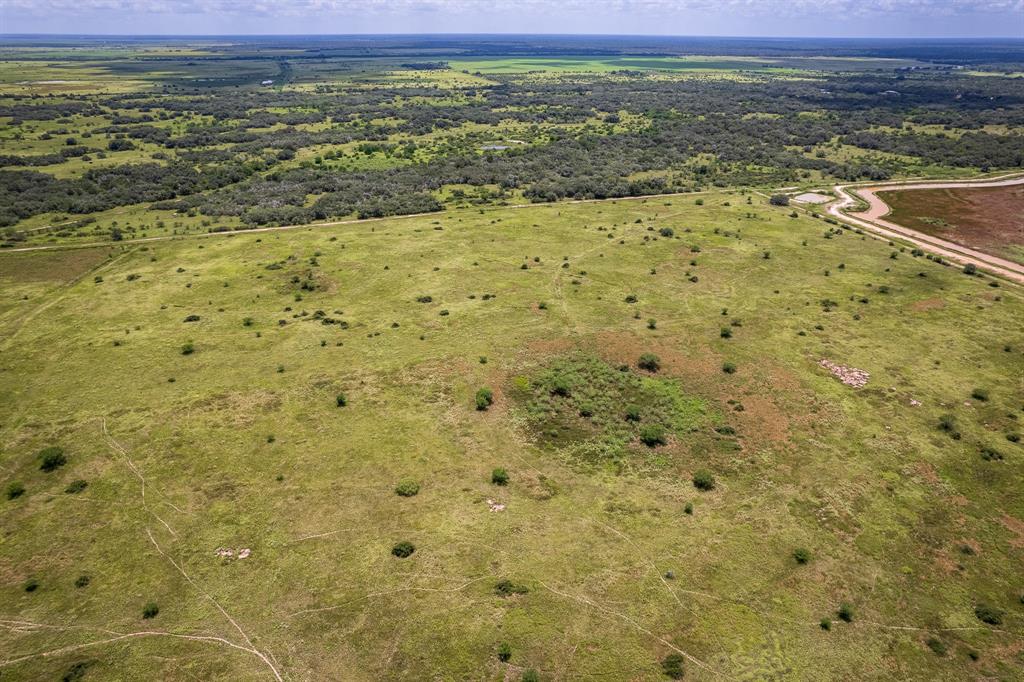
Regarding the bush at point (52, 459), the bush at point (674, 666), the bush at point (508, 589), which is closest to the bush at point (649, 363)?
the bush at point (508, 589)

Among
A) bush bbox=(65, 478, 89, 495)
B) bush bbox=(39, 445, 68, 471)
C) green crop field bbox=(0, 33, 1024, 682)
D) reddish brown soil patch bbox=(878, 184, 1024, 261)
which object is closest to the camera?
green crop field bbox=(0, 33, 1024, 682)

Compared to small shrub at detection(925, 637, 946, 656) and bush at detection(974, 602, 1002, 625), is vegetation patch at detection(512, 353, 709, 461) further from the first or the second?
bush at detection(974, 602, 1002, 625)

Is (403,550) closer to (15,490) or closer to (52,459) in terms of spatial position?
(15,490)

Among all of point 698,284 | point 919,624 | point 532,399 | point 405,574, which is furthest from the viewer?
point 698,284

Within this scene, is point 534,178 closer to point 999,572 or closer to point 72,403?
point 72,403

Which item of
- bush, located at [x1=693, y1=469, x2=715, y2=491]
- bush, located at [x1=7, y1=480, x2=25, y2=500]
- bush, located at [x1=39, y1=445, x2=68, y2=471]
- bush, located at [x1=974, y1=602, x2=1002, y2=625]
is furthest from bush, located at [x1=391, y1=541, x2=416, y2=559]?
bush, located at [x1=974, y1=602, x2=1002, y2=625]

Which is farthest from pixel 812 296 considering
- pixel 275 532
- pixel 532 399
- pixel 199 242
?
pixel 199 242

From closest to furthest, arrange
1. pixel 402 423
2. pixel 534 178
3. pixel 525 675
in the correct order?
pixel 525 675 → pixel 402 423 → pixel 534 178
